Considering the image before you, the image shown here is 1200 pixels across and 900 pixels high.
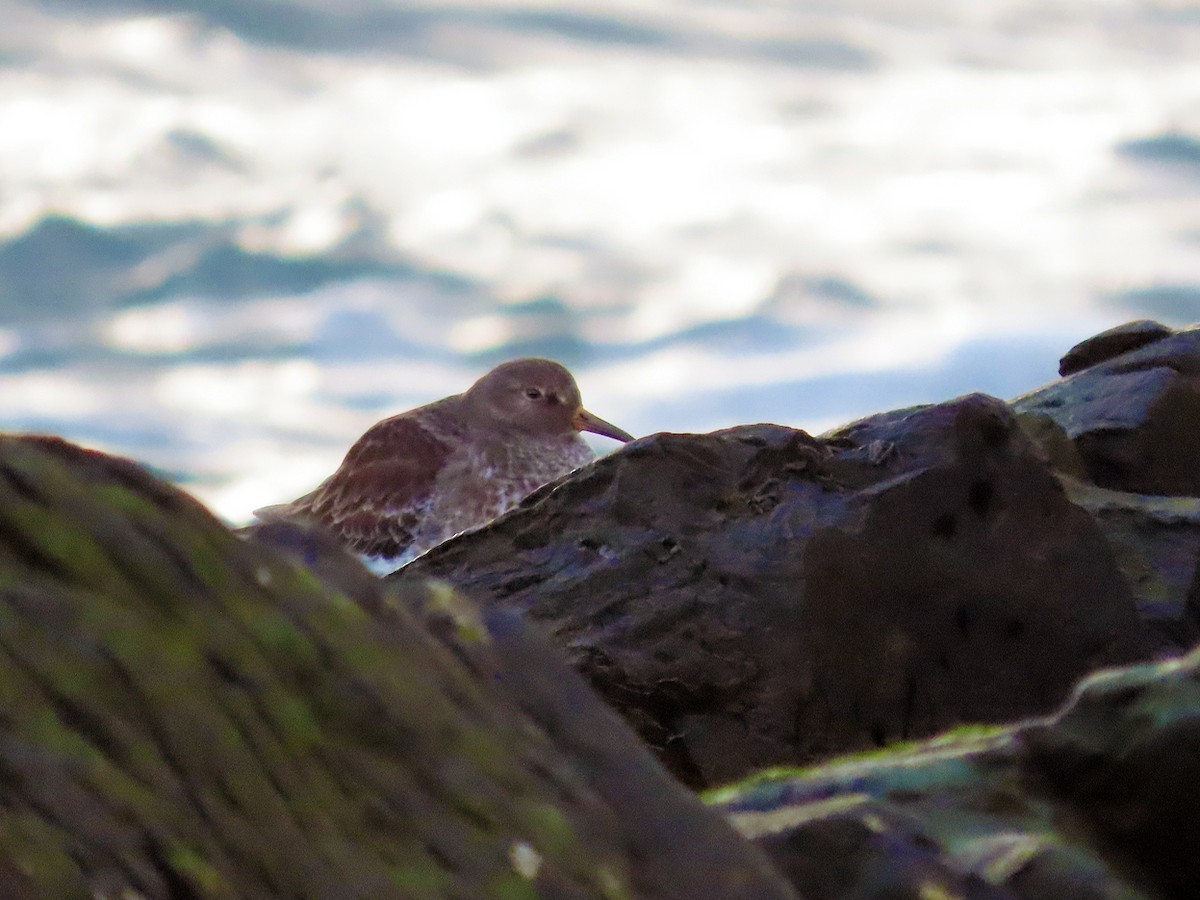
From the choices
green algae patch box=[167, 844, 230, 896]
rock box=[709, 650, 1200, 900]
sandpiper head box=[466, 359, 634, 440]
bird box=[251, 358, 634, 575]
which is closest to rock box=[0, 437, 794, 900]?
green algae patch box=[167, 844, 230, 896]

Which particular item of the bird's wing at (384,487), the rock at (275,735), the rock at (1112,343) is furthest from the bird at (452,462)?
the rock at (275,735)

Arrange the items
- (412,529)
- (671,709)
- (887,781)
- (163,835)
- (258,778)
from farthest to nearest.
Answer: (412,529)
(671,709)
(887,781)
(258,778)
(163,835)

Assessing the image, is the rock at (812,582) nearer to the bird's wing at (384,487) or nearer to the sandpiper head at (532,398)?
the bird's wing at (384,487)

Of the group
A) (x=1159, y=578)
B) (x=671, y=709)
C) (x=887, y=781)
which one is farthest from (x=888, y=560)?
(x=887, y=781)

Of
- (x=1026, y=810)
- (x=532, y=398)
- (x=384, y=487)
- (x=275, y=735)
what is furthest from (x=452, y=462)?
(x=275, y=735)

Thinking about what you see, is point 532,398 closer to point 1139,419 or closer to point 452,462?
point 452,462

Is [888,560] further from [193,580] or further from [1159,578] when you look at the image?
[193,580]
